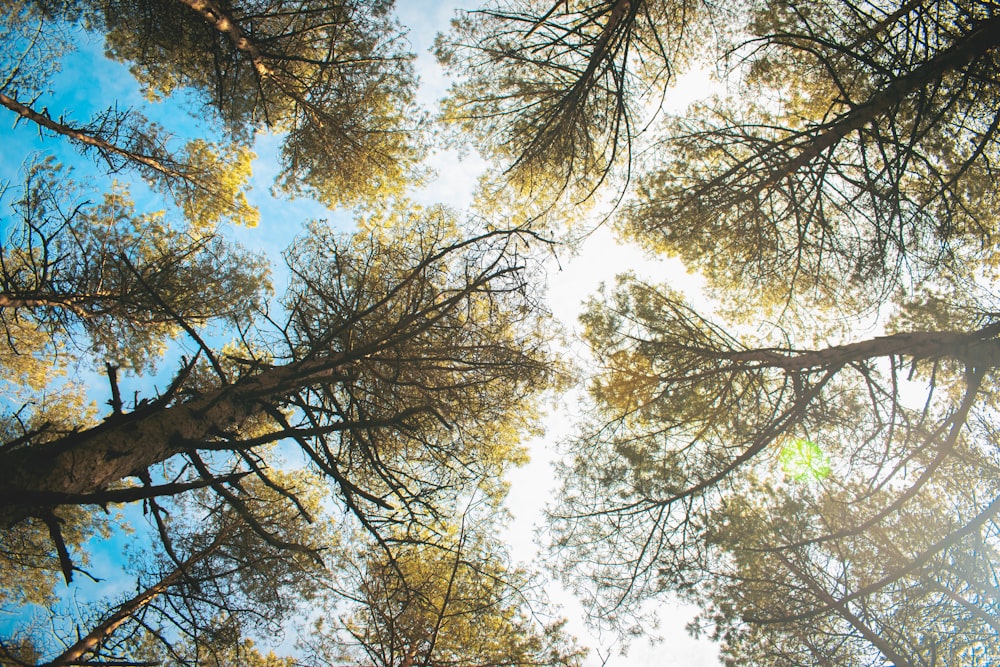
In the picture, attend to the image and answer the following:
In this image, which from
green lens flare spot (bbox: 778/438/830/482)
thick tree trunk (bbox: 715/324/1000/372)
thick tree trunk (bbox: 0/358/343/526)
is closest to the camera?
thick tree trunk (bbox: 0/358/343/526)

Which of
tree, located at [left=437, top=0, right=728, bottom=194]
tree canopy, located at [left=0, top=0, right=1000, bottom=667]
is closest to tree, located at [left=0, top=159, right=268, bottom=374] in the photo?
tree canopy, located at [left=0, top=0, right=1000, bottom=667]

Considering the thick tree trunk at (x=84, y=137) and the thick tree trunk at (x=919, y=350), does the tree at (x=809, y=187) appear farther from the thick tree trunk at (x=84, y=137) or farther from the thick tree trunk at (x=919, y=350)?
the thick tree trunk at (x=84, y=137)

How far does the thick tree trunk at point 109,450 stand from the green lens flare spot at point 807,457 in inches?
221

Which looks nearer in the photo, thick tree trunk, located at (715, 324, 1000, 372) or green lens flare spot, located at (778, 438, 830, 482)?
thick tree trunk, located at (715, 324, 1000, 372)

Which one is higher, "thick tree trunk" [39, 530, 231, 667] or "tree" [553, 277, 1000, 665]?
"tree" [553, 277, 1000, 665]

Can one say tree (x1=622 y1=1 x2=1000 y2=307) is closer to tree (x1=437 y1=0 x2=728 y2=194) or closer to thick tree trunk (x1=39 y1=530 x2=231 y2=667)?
tree (x1=437 y1=0 x2=728 y2=194)

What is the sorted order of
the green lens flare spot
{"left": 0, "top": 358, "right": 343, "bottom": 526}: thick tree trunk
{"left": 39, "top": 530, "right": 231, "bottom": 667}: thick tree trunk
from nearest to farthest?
{"left": 0, "top": 358, "right": 343, "bottom": 526}: thick tree trunk → {"left": 39, "top": 530, "right": 231, "bottom": 667}: thick tree trunk → the green lens flare spot

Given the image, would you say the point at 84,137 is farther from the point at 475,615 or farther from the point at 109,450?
the point at 475,615

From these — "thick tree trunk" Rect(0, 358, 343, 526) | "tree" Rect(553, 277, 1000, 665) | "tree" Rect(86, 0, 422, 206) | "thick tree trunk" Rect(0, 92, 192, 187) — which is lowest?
"thick tree trunk" Rect(0, 358, 343, 526)

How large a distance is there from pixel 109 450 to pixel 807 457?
22.1 feet

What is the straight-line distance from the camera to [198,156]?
6.92 metres

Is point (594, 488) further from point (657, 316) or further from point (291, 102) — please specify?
point (291, 102)

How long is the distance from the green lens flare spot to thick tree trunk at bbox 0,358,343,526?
561 centimetres

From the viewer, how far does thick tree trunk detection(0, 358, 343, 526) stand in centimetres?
187
